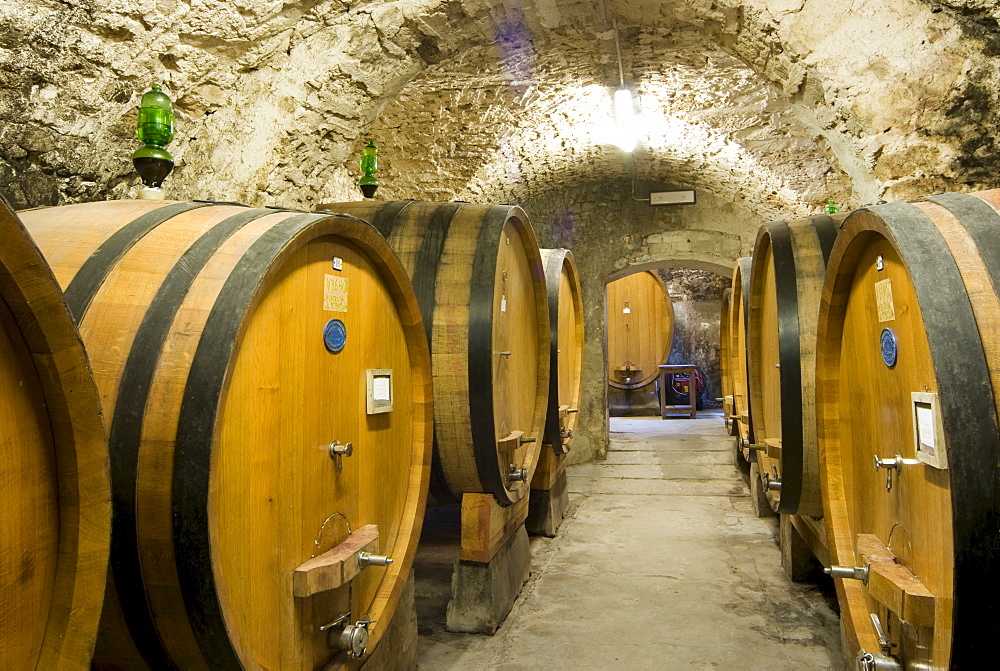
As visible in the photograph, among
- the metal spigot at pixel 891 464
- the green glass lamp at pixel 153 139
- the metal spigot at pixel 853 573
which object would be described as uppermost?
the green glass lamp at pixel 153 139

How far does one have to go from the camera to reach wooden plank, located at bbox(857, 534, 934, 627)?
47.6 inches

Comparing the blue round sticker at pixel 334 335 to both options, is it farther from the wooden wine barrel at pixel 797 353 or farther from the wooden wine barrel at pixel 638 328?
the wooden wine barrel at pixel 638 328

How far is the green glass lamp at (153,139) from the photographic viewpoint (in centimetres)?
168

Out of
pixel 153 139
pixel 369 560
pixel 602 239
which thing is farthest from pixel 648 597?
pixel 602 239

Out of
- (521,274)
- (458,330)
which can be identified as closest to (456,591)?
(458,330)

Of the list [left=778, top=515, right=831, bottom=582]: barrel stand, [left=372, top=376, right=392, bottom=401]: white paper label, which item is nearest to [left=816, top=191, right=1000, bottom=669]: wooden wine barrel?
[left=372, top=376, right=392, bottom=401]: white paper label

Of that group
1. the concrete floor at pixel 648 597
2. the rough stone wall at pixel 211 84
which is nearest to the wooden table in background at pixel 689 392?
the concrete floor at pixel 648 597

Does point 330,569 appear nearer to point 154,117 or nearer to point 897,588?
point 897,588

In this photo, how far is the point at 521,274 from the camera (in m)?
3.27

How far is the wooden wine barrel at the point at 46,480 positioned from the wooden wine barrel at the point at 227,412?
0.26 m

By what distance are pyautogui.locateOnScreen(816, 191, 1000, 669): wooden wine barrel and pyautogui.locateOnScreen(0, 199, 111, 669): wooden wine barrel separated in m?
1.21

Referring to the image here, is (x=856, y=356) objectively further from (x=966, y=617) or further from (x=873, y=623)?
Answer: (x=966, y=617)

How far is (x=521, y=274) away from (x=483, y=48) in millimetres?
1689

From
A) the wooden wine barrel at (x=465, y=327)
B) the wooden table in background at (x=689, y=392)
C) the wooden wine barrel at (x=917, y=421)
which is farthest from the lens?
the wooden table in background at (x=689, y=392)
